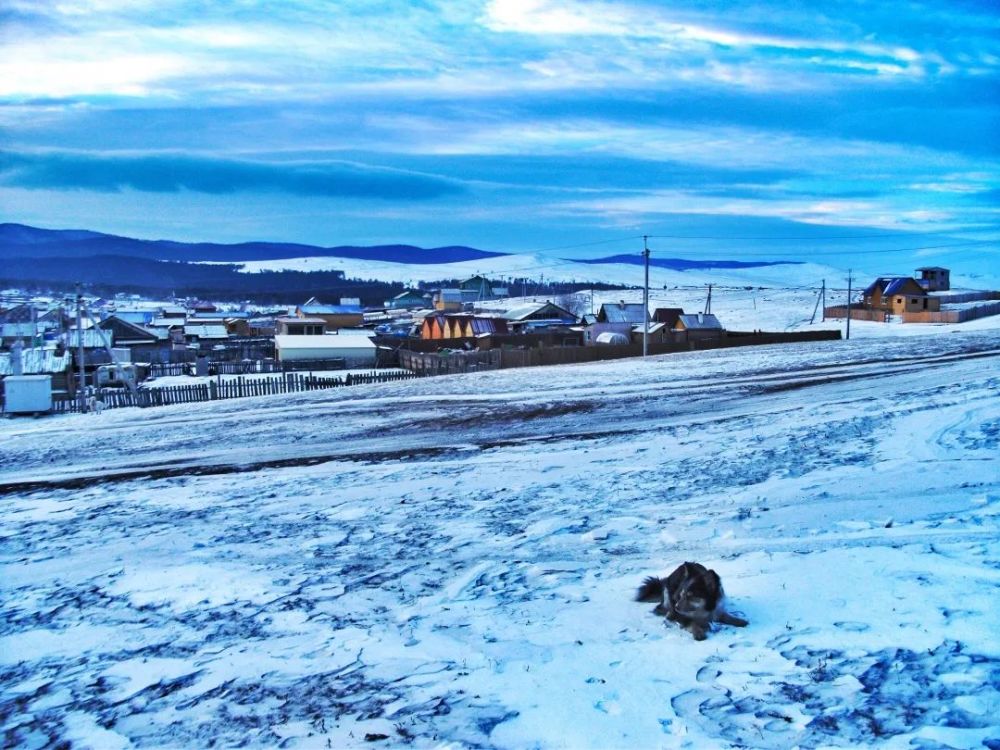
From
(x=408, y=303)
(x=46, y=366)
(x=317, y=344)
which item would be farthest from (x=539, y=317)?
(x=408, y=303)

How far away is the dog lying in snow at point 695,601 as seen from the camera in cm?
619

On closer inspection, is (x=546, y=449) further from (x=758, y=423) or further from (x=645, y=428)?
(x=758, y=423)

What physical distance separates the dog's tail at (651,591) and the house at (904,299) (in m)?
75.6

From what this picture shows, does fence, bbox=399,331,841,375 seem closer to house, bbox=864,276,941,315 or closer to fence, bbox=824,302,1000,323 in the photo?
fence, bbox=824,302,1000,323

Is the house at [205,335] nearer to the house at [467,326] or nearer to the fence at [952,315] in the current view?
the house at [467,326]

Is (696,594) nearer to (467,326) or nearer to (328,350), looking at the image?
(328,350)

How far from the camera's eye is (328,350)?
5781cm

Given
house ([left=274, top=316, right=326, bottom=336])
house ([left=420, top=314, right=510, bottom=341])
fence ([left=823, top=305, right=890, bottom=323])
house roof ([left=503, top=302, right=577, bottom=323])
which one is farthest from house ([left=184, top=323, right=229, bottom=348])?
fence ([left=823, top=305, right=890, bottom=323])

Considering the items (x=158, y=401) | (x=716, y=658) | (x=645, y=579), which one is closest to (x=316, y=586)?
(x=645, y=579)

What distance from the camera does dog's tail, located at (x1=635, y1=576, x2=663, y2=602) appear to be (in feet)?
22.6

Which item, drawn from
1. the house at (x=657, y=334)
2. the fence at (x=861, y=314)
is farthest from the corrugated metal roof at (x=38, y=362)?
the fence at (x=861, y=314)

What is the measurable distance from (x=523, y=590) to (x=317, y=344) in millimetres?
52926

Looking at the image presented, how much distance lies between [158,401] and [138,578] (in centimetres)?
2926

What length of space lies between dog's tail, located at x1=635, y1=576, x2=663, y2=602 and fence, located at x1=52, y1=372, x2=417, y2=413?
1243 inches
